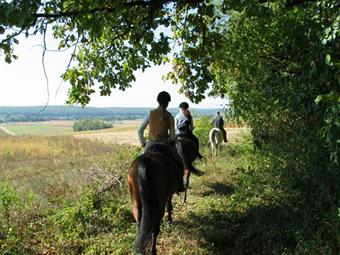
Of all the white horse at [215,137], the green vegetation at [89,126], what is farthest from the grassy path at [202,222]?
the green vegetation at [89,126]

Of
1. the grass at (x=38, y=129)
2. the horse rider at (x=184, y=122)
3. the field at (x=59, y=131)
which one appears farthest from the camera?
the grass at (x=38, y=129)

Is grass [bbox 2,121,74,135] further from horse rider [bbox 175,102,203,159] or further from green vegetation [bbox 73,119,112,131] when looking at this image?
horse rider [bbox 175,102,203,159]

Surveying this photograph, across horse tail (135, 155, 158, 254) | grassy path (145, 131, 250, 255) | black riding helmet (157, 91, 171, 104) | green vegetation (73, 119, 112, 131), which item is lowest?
green vegetation (73, 119, 112, 131)

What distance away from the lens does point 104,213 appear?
9070mm

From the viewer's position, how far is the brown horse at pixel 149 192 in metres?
6.22

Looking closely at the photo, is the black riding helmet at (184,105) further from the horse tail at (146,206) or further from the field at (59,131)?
the field at (59,131)

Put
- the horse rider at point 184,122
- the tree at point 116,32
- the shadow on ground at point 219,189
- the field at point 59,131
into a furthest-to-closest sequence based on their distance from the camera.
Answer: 1. the field at point 59,131
2. the horse rider at point 184,122
3. the shadow on ground at point 219,189
4. the tree at point 116,32

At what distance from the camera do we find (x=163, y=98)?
26.9 ft

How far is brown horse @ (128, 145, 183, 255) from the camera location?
20.4 feet

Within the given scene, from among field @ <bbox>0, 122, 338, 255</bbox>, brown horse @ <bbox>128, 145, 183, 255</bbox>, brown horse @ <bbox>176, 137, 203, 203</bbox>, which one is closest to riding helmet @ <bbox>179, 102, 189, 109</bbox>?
brown horse @ <bbox>176, 137, 203, 203</bbox>

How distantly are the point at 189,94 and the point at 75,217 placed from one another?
11.7 feet

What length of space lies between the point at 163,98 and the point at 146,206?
2586mm

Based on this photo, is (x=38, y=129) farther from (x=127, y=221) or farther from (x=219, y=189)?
(x=127, y=221)

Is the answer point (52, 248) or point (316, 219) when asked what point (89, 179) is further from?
point (316, 219)
